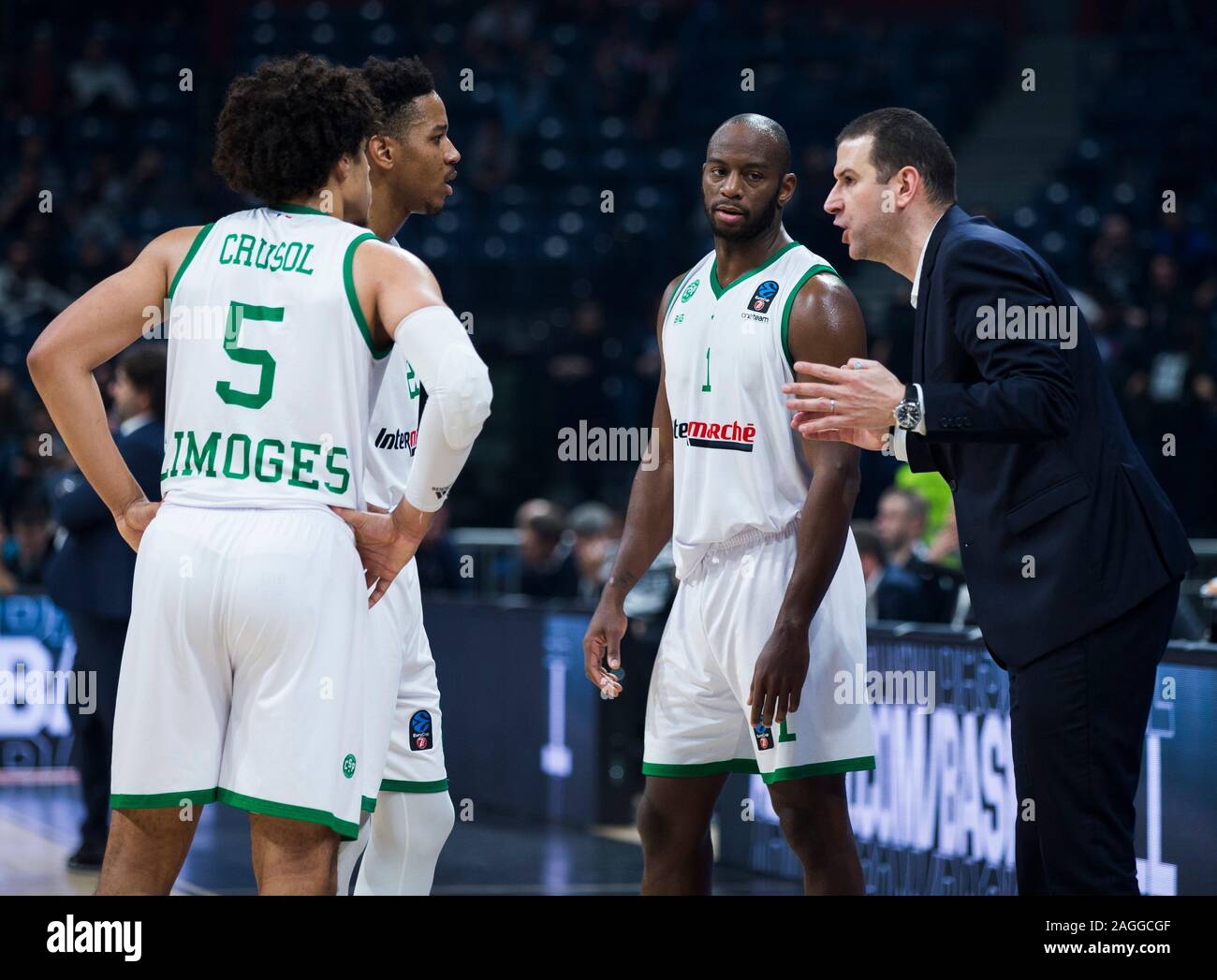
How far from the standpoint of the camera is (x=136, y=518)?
136 inches

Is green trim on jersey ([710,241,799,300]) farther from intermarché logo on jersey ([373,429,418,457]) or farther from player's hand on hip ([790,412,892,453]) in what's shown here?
intermarché logo on jersey ([373,429,418,457])

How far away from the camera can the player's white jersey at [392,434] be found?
156 inches

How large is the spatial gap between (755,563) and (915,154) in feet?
3.36

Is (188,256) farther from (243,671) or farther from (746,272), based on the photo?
(746,272)

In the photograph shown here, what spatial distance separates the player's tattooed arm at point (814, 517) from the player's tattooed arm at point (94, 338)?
145 centimetres

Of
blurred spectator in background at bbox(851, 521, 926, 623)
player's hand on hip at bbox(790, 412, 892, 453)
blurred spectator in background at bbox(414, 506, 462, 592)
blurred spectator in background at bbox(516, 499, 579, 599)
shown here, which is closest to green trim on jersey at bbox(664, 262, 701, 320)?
player's hand on hip at bbox(790, 412, 892, 453)

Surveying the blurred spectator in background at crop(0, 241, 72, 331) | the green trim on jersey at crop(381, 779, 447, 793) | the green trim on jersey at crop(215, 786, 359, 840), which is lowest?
the green trim on jersey at crop(381, 779, 447, 793)

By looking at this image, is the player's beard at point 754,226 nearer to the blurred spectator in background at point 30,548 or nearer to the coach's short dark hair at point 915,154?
the coach's short dark hair at point 915,154

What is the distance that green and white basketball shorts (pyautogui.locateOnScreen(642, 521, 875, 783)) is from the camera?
3.97 meters

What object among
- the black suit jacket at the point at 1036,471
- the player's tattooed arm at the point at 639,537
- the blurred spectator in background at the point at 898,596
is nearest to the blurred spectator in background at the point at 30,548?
the blurred spectator in background at the point at 898,596

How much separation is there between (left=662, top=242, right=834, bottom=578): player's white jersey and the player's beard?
75 millimetres

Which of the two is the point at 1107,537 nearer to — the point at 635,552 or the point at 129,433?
the point at 635,552

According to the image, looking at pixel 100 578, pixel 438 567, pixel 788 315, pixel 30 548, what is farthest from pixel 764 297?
pixel 30 548
